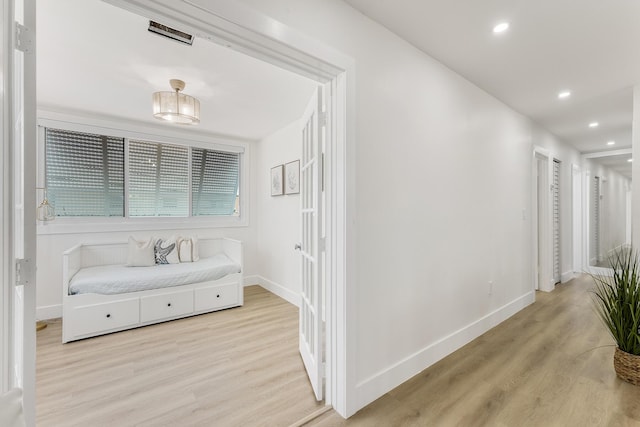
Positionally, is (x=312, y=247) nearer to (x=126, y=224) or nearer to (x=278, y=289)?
(x=278, y=289)

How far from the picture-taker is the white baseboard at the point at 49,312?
316cm

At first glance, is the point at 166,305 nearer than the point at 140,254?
Yes

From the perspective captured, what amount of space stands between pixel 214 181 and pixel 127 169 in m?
1.16

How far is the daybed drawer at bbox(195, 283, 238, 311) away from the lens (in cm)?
338

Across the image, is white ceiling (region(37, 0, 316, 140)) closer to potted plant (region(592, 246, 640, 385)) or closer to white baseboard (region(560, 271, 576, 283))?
potted plant (region(592, 246, 640, 385))

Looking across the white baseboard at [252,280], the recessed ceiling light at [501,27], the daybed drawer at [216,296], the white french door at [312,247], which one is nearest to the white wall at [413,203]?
the white french door at [312,247]

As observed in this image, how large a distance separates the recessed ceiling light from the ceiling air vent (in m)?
2.04

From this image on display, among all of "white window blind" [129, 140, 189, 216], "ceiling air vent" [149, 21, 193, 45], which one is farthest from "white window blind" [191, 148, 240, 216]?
"ceiling air vent" [149, 21, 193, 45]

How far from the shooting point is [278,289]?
4.16 meters

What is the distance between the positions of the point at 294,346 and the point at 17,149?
2312 mm

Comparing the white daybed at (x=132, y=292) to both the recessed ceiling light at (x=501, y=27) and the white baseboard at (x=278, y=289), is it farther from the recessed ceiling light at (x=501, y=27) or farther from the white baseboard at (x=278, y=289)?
the recessed ceiling light at (x=501, y=27)

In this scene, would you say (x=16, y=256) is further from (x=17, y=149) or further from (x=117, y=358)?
(x=117, y=358)

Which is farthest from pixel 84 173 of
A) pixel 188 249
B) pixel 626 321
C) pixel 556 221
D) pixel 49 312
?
pixel 556 221

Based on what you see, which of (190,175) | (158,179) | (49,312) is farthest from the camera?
(190,175)
